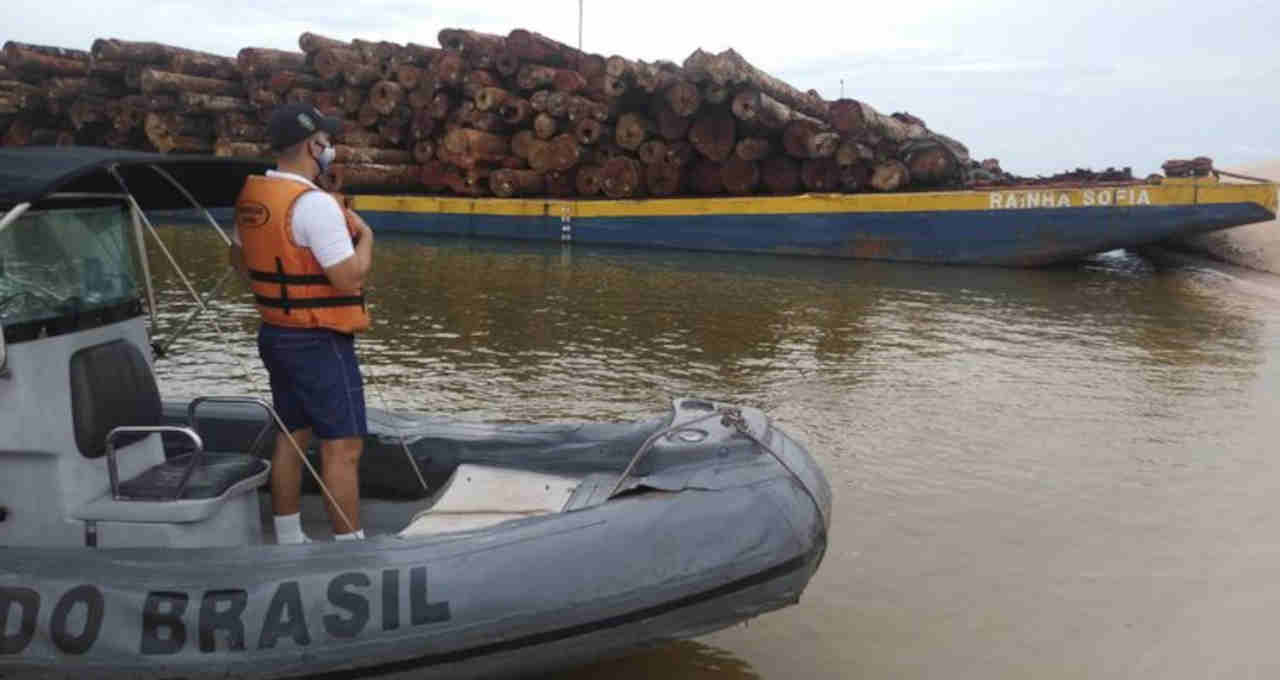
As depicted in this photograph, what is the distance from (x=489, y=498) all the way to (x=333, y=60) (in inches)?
655

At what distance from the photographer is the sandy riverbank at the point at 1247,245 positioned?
51.8 ft

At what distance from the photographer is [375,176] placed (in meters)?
19.5

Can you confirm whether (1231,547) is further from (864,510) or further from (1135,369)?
(1135,369)

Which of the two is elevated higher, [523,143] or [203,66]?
[203,66]

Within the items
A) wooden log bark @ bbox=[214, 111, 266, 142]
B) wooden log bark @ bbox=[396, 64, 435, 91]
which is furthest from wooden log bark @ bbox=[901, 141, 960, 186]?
wooden log bark @ bbox=[214, 111, 266, 142]

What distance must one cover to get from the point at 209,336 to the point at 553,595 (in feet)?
22.2

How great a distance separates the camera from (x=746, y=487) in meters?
3.43

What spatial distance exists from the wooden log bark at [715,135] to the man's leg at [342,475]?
1371cm

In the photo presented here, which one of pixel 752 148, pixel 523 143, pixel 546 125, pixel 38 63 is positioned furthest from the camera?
pixel 38 63

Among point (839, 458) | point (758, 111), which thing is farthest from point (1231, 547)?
point (758, 111)

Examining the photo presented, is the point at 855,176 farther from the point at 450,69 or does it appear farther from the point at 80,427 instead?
the point at 80,427

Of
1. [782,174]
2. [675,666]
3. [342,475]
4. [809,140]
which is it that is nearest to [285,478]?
[342,475]

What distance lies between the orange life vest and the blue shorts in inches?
2.1

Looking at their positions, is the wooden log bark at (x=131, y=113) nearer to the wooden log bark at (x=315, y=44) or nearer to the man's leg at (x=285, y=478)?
the wooden log bark at (x=315, y=44)
